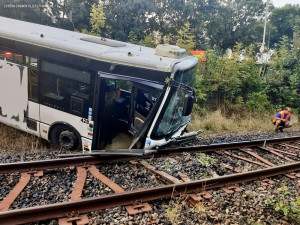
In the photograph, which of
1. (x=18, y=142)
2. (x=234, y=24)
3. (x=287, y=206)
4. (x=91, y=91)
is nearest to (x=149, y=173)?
(x=91, y=91)

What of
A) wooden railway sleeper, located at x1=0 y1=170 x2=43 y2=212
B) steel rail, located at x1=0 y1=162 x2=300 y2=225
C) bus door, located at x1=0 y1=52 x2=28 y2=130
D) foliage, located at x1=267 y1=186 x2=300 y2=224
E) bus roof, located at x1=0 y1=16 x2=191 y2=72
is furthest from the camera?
bus door, located at x1=0 y1=52 x2=28 y2=130

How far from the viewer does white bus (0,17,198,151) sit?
6.56 metres

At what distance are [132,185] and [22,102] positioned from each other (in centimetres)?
420

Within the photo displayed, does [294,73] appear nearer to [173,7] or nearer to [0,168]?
[173,7]

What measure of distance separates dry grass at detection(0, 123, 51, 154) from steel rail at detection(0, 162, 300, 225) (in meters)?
3.84

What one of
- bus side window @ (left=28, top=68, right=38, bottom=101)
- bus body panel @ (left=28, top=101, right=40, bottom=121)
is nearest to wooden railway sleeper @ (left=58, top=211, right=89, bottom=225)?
bus body panel @ (left=28, top=101, right=40, bottom=121)

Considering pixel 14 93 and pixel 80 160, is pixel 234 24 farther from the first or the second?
pixel 80 160

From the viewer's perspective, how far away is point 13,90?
775 cm

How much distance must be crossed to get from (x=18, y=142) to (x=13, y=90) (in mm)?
1569

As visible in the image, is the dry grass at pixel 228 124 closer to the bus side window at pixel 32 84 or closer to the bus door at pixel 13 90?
the bus side window at pixel 32 84

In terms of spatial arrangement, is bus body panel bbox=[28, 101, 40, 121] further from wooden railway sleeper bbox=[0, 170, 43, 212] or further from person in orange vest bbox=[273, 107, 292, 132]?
person in orange vest bbox=[273, 107, 292, 132]

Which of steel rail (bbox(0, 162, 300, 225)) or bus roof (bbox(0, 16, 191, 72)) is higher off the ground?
bus roof (bbox(0, 16, 191, 72))

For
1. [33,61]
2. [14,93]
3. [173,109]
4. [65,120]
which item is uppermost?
[33,61]

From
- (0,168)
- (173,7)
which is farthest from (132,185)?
(173,7)
